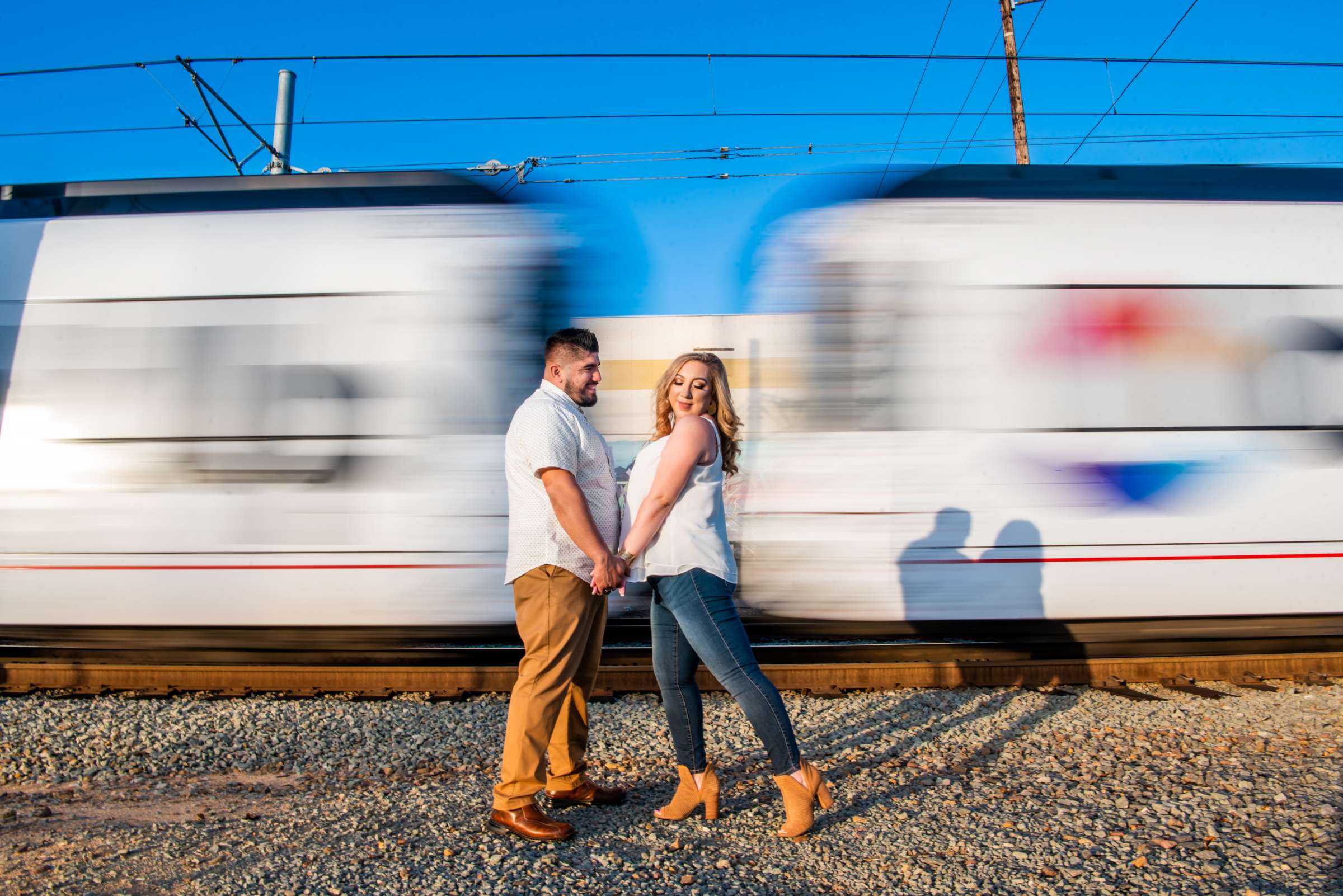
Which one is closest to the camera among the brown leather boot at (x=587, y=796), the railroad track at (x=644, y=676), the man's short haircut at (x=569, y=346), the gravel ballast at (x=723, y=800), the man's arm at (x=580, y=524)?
the gravel ballast at (x=723, y=800)

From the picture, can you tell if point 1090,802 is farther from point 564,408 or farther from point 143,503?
point 143,503

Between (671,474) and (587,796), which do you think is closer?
(671,474)

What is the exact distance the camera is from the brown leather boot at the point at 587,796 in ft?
9.63

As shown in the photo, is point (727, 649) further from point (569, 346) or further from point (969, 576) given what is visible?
point (969, 576)

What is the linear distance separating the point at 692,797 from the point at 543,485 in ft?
3.90

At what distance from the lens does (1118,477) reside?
4543 mm

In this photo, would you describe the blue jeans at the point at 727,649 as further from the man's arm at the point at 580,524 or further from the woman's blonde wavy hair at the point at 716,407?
the woman's blonde wavy hair at the point at 716,407

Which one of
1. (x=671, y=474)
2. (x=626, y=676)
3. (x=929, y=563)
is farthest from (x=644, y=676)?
(x=671, y=474)

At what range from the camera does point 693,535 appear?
2.63 meters

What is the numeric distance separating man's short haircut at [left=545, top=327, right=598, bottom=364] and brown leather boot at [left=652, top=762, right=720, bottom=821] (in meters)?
1.46

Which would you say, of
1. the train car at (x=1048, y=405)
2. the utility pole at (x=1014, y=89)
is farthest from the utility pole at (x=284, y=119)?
the train car at (x=1048, y=405)

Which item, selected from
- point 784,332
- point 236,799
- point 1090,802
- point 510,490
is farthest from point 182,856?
point 784,332

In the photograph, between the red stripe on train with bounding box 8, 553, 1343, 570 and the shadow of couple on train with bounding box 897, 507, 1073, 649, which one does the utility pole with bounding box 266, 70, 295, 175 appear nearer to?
the red stripe on train with bounding box 8, 553, 1343, 570

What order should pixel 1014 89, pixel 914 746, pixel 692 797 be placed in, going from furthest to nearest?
pixel 1014 89 → pixel 914 746 → pixel 692 797
